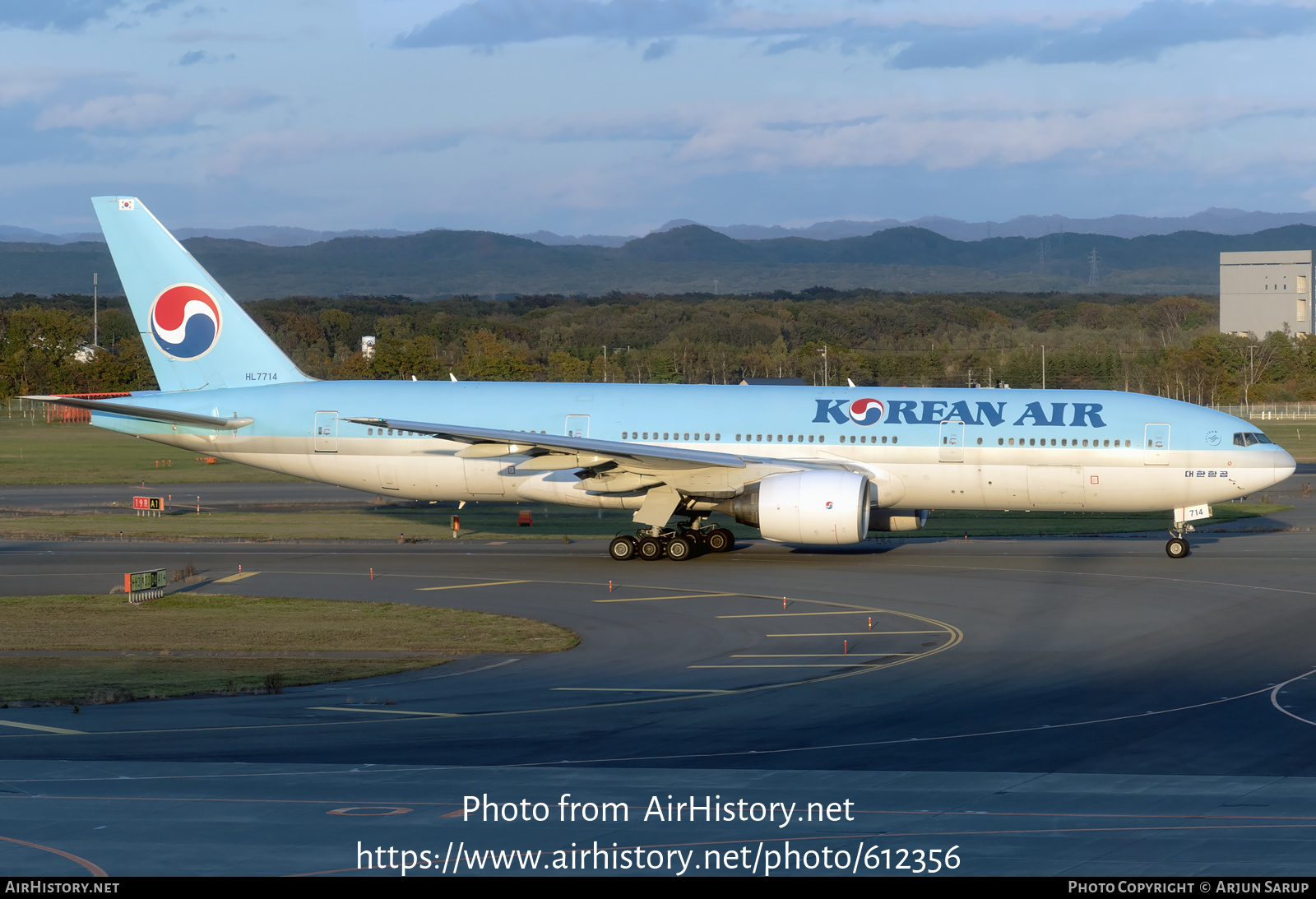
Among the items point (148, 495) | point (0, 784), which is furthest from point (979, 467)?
point (148, 495)

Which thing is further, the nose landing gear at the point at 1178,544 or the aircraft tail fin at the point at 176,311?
the aircraft tail fin at the point at 176,311

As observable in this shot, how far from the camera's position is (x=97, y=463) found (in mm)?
64750

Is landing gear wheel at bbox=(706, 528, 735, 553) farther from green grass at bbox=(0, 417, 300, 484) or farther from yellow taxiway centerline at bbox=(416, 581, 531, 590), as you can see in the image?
green grass at bbox=(0, 417, 300, 484)

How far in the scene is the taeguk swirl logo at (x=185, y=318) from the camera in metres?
36.2

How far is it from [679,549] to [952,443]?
7.49 meters

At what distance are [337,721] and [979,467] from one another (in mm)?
20398

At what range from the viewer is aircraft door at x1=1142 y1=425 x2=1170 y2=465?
32625mm

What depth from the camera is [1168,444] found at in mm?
32719

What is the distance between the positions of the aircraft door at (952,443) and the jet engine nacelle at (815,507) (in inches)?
116

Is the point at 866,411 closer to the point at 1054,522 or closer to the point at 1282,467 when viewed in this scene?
the point at 1282,467

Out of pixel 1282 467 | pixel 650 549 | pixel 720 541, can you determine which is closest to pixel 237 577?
pixel 650 549

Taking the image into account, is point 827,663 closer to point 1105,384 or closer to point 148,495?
point 148,495

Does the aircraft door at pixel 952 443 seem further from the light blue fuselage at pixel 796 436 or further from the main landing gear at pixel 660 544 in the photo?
the main landing gear at pixel 660 544

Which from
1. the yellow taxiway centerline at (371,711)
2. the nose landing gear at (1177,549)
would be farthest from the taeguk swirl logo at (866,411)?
the yellow taxiway centerline at (371,711)
